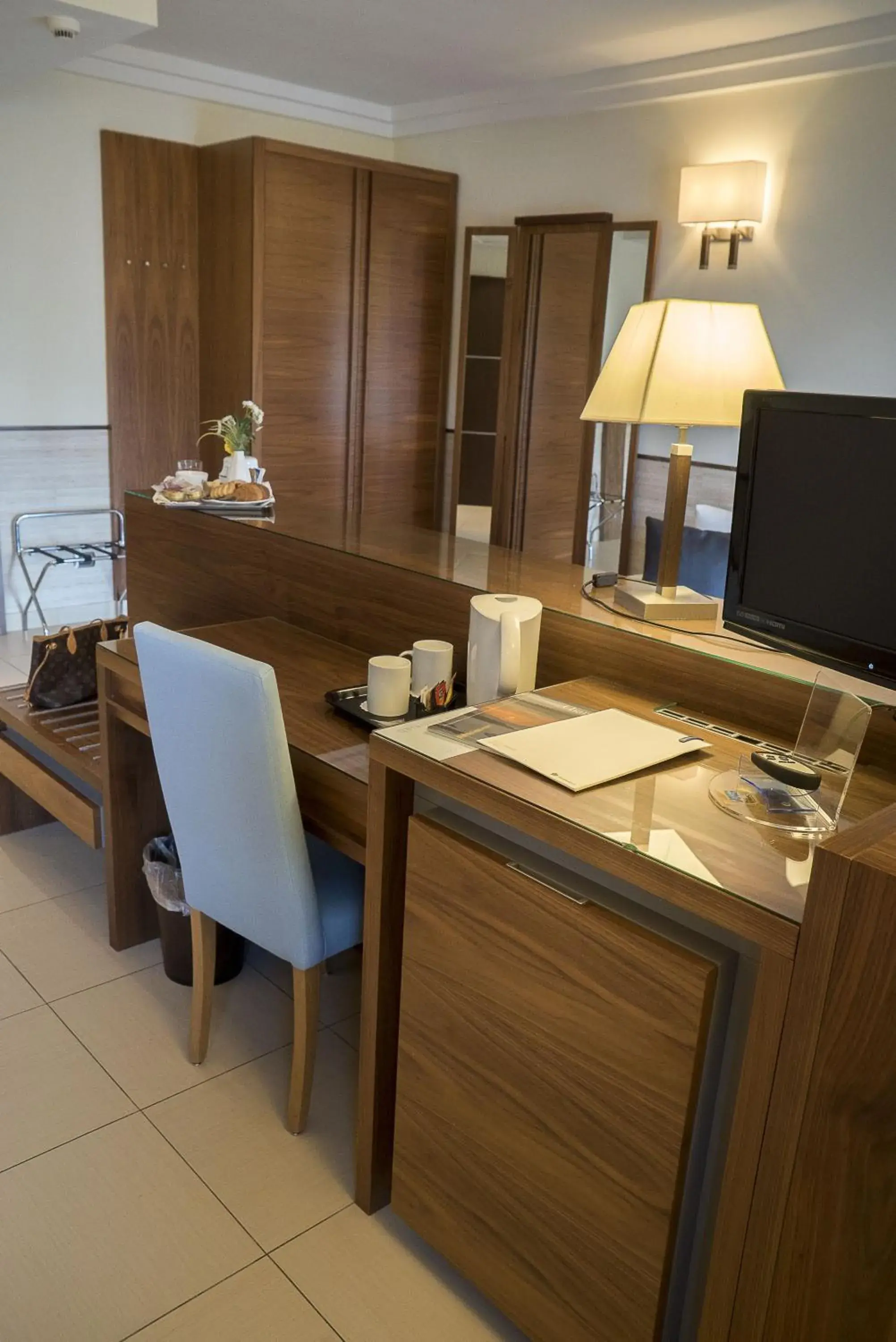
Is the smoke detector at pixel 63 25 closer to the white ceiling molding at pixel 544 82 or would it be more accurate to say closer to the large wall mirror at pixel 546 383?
the white ceiling molding at pixel 544 82

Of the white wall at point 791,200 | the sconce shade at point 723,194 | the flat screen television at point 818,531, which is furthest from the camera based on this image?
the sconce shade at point 723,194

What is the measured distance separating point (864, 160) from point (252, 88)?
2.80m

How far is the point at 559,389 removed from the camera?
4.83 meters

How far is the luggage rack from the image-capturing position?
465 centimetres

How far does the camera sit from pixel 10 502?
4.68 metres

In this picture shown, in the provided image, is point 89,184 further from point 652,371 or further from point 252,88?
point 652,371

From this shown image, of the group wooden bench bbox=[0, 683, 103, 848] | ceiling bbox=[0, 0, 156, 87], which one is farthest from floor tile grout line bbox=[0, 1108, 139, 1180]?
ceiling bbox=[0, 0, 156, 87]

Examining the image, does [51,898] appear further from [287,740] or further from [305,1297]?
[305,1297]

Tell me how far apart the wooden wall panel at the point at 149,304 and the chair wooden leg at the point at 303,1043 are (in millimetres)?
3649

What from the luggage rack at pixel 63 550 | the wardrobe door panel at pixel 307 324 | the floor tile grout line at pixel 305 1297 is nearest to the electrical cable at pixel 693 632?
the floor tile grout line at pixel 305 1297

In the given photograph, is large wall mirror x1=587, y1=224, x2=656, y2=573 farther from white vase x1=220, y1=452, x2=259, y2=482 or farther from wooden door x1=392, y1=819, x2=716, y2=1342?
wooden door x1=392, y1=819, x2=716, y2=1342

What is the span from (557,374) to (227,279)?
1.57m

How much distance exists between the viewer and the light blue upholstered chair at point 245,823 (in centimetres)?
166

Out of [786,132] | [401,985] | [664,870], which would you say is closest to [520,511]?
[786,132]
